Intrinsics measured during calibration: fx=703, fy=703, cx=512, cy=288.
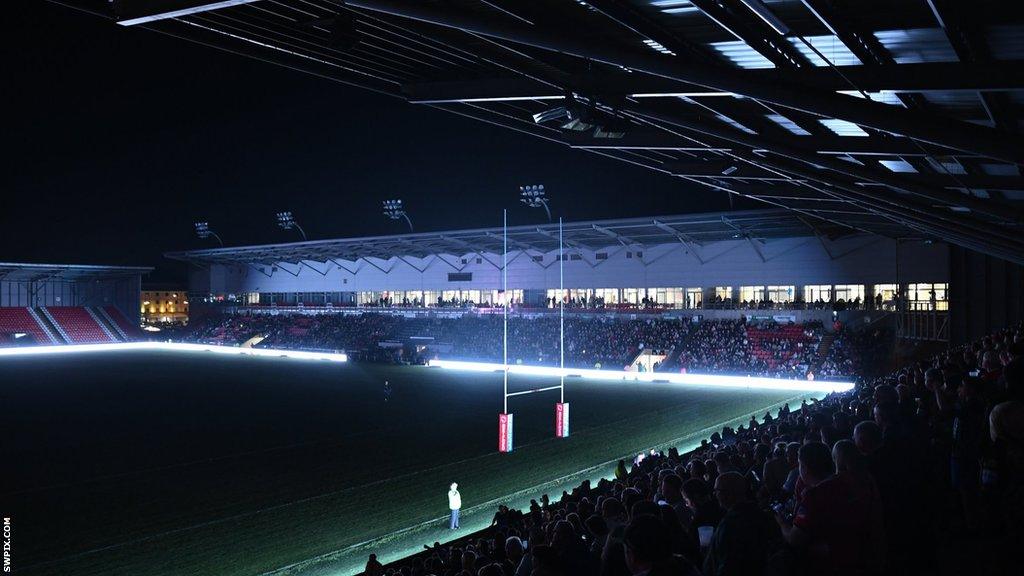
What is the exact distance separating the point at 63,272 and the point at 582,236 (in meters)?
49.1

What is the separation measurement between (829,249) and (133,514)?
36576 millimetres

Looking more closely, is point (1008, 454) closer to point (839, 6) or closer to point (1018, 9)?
point (1018, 9)

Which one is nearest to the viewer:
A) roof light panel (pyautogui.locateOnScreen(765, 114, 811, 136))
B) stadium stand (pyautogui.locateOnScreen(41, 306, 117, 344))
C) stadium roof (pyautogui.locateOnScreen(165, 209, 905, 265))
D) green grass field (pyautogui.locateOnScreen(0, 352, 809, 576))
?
roof light panel (pyautogui.locateOnScreen(765, 114, 811, 136))

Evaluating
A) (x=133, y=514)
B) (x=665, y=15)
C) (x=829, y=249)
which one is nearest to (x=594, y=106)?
(x=665, y=15)

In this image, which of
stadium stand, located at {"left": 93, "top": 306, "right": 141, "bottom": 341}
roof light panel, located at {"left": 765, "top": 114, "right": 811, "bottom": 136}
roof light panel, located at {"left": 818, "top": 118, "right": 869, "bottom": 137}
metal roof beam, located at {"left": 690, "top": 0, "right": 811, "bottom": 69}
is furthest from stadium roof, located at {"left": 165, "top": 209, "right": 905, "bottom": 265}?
metal roof beam, located at {"left": 690, "top": 0, "right": 811, "bottom": 69}

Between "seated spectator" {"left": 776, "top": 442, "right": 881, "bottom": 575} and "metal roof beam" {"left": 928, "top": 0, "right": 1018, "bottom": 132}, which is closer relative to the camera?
"seated spectator" {"left": 776, "top": 442, "right": 881, "bottom": 575}

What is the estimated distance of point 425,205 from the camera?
54.1m

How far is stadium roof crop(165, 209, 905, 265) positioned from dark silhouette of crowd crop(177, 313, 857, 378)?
519 centimetres

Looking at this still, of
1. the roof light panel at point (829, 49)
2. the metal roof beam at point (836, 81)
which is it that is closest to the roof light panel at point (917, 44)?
the roof light panel at point (829, 49)

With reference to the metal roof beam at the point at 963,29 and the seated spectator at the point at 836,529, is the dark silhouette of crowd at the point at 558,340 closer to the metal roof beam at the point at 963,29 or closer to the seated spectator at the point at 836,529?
the metal roof beam at the point at 963,29

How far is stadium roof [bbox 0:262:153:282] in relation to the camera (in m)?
59.6

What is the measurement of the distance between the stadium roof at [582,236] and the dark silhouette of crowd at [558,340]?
5.19 meters

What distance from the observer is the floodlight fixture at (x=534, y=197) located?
148 ft

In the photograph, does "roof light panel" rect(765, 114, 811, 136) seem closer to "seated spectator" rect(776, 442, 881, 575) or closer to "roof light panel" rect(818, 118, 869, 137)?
"roof light panel" rect(818, 118, 869, 137)
